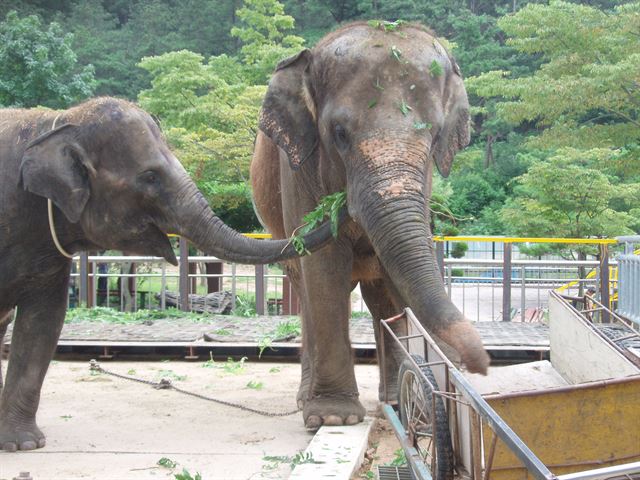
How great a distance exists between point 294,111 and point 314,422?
230cm

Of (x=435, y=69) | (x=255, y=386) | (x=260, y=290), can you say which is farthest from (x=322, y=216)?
(x=260, y=290)

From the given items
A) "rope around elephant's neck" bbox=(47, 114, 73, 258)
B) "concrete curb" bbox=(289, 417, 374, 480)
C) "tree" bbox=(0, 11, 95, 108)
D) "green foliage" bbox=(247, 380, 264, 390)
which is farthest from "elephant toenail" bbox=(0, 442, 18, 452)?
"tree" bbox=(0, 11, 95, 108)

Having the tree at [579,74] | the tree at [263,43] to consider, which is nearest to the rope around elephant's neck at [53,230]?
the tree at [579,74]

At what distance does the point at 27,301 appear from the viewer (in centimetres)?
697

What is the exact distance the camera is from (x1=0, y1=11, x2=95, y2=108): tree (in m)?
30.5

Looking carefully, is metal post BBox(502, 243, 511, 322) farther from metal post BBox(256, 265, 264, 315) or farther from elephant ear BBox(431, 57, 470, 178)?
elephant ear BBox(431, 57, 470, 178)

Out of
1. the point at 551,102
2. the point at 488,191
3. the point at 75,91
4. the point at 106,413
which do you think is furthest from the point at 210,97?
the point at 106,413

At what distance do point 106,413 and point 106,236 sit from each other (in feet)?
7.01

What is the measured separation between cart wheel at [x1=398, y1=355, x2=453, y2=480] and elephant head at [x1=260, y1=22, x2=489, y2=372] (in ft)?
0.99

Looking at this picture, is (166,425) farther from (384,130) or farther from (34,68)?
A: (34,68)

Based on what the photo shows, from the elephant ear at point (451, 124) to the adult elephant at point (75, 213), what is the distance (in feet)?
3.11

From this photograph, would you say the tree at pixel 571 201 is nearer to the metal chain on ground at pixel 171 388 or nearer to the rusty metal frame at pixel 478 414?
the metal chain on ground at pixel 171 388

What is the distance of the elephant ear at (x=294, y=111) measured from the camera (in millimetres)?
7184

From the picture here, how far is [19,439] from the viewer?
6.86 m
